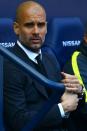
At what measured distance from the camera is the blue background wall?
313cm

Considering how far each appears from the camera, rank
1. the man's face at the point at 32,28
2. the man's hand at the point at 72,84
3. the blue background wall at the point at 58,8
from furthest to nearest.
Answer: the blue background wall at the point at 58,8
the man's face at the point at 32,28
the man's hand at the point at 72,84

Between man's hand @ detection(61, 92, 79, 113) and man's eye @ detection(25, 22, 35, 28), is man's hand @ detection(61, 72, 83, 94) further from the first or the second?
Answer: man's eye @ detection(25, 22, 35, 28)

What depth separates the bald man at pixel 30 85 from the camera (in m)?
1.74

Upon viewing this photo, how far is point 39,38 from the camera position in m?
1.96

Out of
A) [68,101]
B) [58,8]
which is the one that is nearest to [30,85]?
[68,101]

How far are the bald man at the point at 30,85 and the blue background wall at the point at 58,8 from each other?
1.12 m

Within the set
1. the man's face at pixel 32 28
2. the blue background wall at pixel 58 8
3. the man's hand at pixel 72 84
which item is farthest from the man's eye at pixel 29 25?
the blue background wall at pixel 58 8

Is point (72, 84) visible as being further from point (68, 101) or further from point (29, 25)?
point (29, 25)

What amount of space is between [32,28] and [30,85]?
0.30 meters

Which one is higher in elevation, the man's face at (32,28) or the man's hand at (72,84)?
the man's face at (32,28)

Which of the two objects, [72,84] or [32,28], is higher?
[32,28]

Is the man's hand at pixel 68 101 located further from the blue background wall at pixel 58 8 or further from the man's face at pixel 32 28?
the blue background wall at pixel 58 8

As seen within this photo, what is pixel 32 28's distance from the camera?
198 cm

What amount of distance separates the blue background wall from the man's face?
1149 mm
